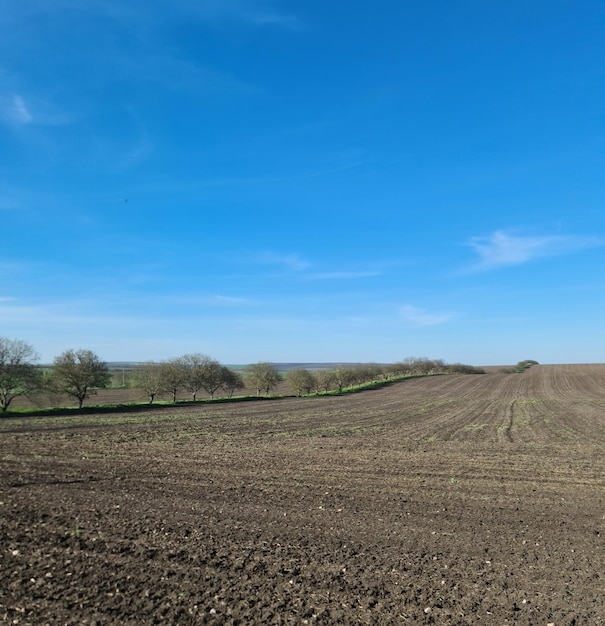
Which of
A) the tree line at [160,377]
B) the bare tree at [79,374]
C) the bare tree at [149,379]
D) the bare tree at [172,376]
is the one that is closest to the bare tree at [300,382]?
the tree line at [160,377]

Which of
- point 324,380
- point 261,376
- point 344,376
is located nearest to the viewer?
point 261,376

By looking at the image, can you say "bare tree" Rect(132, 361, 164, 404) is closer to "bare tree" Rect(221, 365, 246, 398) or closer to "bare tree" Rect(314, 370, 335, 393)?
"bare tree" Rect(221, 365, 246, 398)

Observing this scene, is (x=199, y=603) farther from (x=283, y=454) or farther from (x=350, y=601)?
(x=283, y=454)

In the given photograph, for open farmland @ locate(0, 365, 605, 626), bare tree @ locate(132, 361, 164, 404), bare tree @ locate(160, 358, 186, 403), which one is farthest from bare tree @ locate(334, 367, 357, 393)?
open farmland @ locate(0, 365, 605, 626)

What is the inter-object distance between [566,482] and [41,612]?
14.1 m

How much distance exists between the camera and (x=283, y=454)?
18359 mm

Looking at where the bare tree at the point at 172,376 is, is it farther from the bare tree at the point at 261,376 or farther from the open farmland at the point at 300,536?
the open farmland at the point at 300,536

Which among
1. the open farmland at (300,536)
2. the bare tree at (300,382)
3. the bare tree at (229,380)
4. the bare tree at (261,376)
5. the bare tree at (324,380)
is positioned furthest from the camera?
the bare tree at (324,380)

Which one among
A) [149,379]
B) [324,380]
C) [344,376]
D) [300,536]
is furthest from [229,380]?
[300,536]

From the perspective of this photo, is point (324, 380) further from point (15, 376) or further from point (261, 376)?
point (15, 376)

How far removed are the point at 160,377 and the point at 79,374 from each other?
39.3 feet

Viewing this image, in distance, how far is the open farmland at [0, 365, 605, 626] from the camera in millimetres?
6402

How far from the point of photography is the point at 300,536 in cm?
894

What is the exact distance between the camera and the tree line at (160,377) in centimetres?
4225
